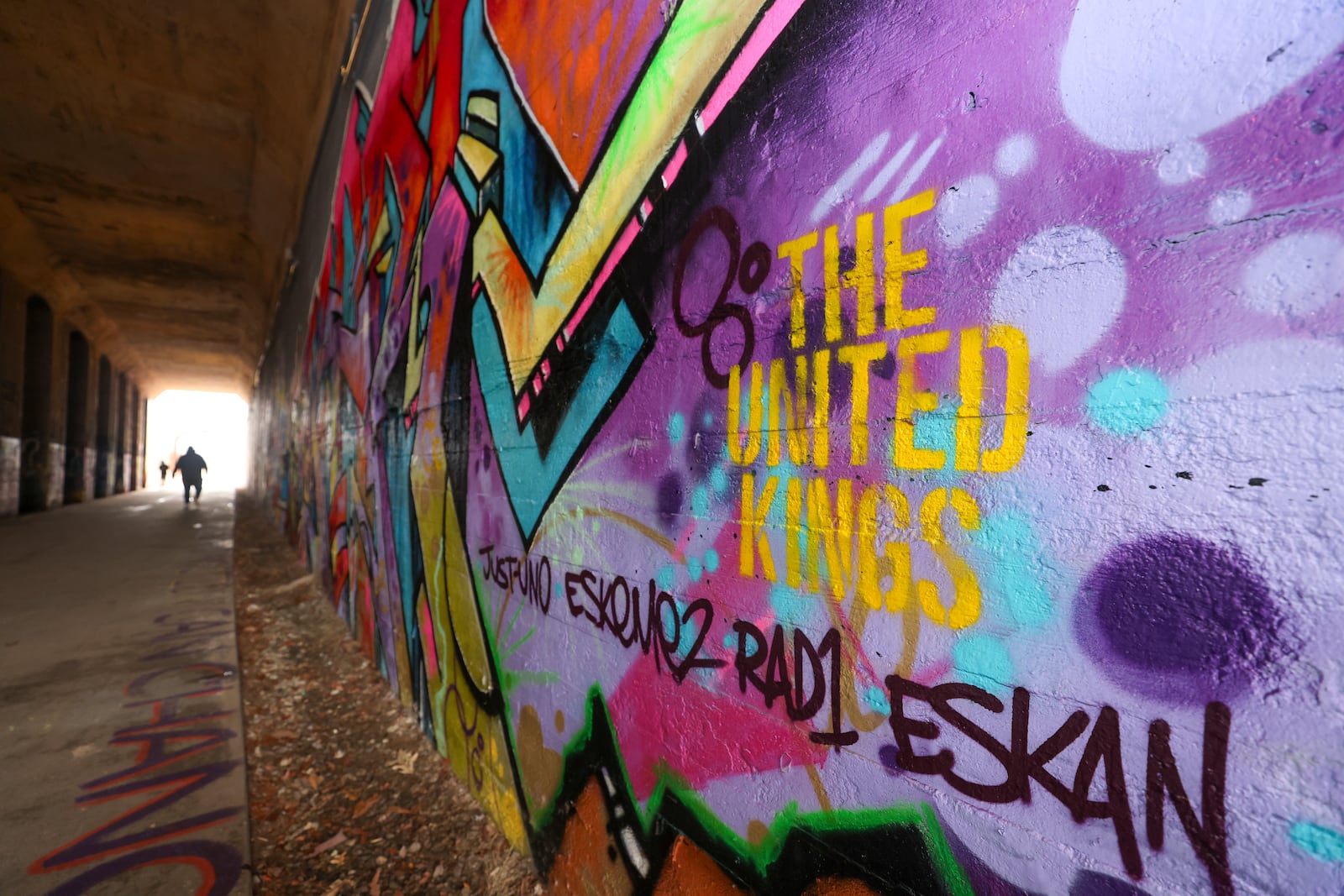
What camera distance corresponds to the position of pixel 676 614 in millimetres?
1613

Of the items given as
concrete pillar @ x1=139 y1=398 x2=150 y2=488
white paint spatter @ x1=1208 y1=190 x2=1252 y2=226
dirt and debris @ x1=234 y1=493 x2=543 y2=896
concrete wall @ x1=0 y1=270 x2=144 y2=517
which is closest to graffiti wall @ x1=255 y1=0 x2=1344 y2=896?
white paint spatter @ x1=1208 y1=190 x2=1252 y2=226

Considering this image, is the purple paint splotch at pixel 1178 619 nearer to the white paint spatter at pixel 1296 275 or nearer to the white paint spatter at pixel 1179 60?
A: the white paint spatter at pixel 1296 275

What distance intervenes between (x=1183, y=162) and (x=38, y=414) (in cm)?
2086

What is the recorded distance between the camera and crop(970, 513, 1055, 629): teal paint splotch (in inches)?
36.7

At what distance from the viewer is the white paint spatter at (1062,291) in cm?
88

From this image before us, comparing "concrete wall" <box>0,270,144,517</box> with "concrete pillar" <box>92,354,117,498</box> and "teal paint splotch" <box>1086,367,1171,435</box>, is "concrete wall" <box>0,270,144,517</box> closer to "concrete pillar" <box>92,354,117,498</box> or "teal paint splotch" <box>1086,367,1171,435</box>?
"concrete pillar" <box>92,354,117,498</box>

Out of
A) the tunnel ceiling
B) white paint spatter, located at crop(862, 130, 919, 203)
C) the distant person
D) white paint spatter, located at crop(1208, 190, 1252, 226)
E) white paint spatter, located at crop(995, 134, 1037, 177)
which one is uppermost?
the tunnel ceiling

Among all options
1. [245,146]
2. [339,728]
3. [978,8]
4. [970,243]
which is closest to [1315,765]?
[970,243]

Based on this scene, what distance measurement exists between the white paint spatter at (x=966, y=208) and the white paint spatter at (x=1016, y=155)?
23mm

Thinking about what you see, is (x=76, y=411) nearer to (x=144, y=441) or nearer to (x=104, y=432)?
(x=104, y=432)

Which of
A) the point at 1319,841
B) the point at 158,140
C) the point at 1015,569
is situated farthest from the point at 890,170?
the point at 158,140

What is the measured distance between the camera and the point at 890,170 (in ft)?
3.76

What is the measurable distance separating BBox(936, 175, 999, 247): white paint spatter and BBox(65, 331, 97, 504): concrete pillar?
23.3 meters

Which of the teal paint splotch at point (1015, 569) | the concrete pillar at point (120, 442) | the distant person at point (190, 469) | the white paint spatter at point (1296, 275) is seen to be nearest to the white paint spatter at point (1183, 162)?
the white paint spatter at point (1296, 275)
